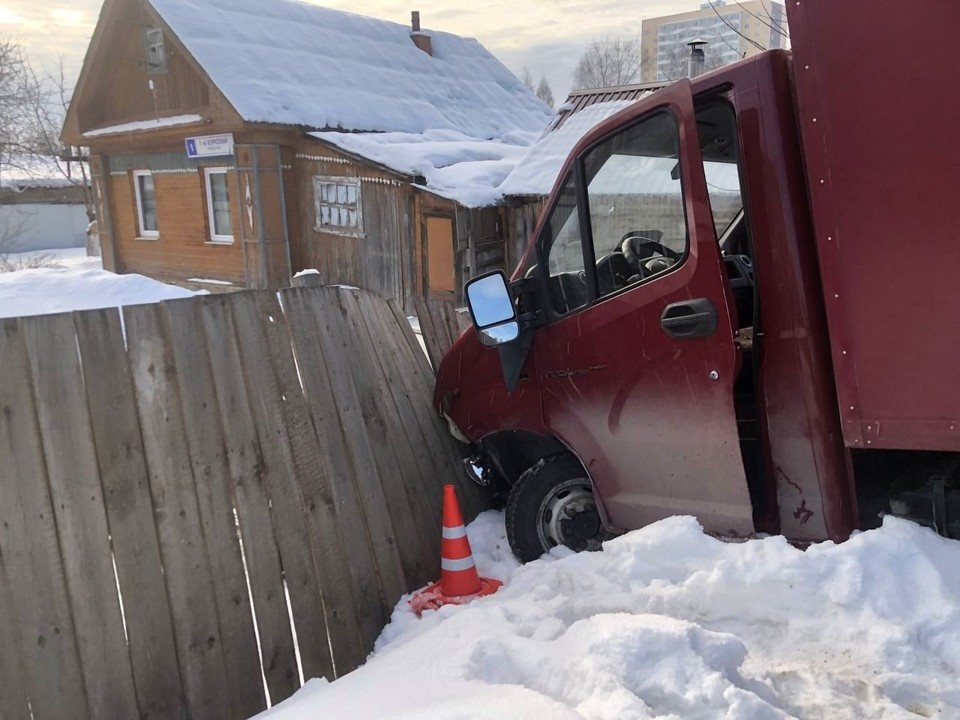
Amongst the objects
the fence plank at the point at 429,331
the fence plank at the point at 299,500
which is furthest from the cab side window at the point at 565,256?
the fence plank at the point at 429,331

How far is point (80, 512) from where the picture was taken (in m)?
2.80

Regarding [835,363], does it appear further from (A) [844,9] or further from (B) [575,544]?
(B) [575,544]

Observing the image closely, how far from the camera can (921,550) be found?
7.65ft

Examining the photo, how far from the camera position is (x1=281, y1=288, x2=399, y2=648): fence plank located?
351cm

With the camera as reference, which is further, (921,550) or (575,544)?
(575,544)

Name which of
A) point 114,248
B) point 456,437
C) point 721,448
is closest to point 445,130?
point 114,248

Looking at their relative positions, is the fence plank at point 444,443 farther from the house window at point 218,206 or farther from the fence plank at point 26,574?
the house window at point 218,206

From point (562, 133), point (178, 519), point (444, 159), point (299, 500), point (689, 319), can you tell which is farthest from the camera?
point (444, 159)

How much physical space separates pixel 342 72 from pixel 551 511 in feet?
57.3

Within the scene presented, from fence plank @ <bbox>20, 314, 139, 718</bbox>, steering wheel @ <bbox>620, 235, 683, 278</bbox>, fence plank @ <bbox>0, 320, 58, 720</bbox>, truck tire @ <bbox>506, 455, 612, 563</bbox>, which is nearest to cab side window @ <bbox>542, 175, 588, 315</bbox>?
steering wheel @ <bbox>620, 235, 683, 278</bbox>

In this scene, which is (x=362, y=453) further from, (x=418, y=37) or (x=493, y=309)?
(x=418, y=37)

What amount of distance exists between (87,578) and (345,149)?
43.0 feet

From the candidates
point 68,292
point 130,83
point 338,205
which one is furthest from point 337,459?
point 130,83

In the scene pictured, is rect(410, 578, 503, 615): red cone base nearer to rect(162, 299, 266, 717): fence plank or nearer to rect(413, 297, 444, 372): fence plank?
rect(162, 299, 266, 717): fence plank
